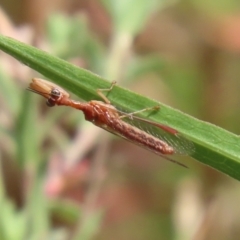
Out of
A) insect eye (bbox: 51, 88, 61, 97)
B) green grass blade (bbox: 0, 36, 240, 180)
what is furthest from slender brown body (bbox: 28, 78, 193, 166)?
green grass blade (bbox: 0, 36, 240, 180)

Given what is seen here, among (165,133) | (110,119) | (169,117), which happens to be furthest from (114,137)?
(169,117)

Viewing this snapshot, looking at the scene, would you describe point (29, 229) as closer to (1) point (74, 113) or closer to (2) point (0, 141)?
(2) point (0, 141)

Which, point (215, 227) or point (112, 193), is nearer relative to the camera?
point (215, 227)

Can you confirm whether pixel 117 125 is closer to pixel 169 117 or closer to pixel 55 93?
pixel 55 93

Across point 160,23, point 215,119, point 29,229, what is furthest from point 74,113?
point 160,23

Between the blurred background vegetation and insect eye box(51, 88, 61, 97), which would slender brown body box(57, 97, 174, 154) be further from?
the blurred background vegetation
